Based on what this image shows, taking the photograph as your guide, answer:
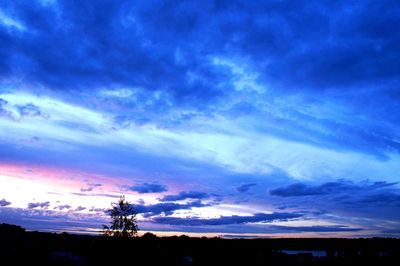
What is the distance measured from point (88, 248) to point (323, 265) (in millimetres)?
38153

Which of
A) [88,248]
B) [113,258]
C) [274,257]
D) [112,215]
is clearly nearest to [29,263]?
[113,258]

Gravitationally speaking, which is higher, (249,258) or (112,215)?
(112,215)

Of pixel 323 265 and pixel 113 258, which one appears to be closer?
pixel 113 258

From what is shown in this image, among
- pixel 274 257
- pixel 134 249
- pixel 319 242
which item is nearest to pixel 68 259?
pixel 134 249

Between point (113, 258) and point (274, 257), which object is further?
point (274, 257)

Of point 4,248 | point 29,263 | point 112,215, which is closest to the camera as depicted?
point 29,263

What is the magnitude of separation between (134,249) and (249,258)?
19.6 m

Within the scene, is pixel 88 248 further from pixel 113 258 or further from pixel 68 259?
pixel 68 259

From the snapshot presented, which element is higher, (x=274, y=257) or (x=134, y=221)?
(x=134, y=221)

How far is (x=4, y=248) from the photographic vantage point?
49.4m

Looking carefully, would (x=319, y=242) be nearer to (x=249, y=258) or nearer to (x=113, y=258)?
(x=249, y=258)

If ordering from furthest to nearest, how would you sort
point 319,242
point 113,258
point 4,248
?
point 319,242
point 113,258
point 4,248

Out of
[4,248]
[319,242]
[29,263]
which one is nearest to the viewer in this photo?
[29,263]

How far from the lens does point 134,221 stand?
70.8 meters
